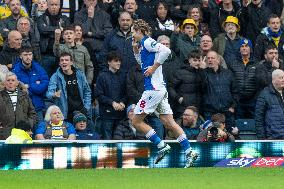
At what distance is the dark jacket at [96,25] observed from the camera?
68.7 feet

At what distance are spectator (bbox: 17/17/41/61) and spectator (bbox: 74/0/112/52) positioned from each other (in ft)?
3.67

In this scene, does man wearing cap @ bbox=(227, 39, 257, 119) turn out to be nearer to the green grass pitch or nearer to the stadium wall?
the stadium wall

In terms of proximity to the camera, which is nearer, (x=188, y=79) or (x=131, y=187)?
(x=131, y=187)

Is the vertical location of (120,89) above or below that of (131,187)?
above

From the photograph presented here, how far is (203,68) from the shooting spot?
66.2 ft

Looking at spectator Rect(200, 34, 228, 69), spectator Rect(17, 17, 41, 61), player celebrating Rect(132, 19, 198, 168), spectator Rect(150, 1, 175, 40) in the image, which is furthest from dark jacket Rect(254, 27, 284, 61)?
player celebrating Rect(132, 19, 198, 168)

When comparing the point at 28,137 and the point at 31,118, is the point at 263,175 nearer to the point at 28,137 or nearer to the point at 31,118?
the point at 28,137

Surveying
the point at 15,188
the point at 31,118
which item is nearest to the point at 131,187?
the point at 15,188

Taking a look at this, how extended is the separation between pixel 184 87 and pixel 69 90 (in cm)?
224

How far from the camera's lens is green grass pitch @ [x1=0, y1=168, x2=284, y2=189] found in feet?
43.4

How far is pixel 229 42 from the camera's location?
69.4ft

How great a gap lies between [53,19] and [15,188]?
8.23 meters

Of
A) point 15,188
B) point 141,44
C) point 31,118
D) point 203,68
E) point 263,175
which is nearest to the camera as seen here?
point 15,188

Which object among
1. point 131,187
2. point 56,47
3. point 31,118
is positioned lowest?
point 131,187
